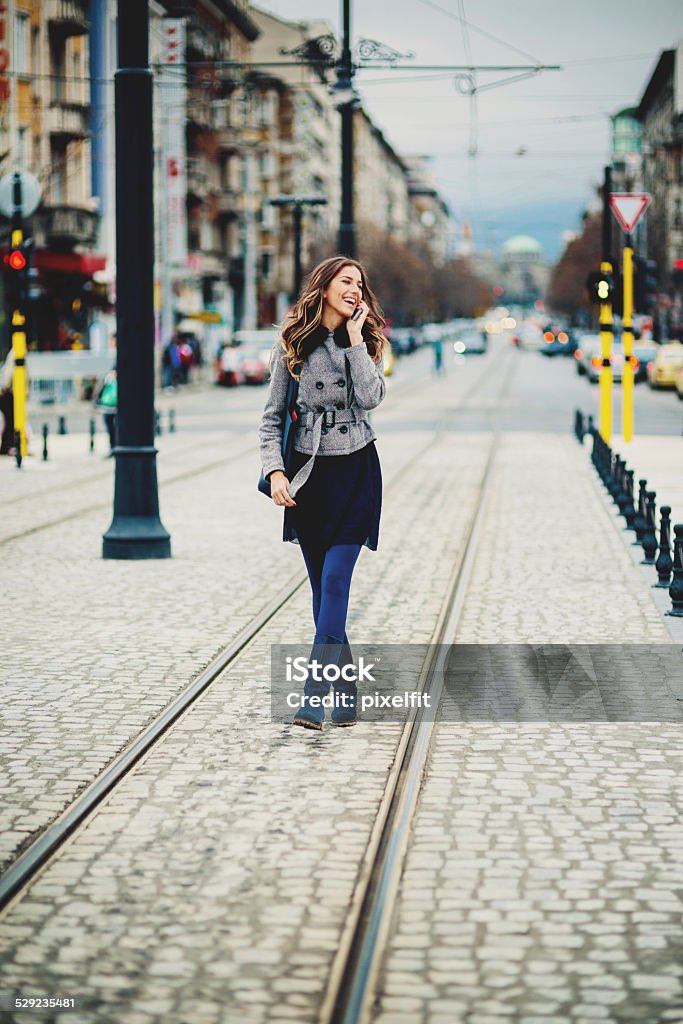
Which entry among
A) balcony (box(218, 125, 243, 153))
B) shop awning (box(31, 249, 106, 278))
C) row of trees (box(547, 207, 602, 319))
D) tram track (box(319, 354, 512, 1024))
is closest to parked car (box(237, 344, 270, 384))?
shop awning (box(31, 249, 106, 278))

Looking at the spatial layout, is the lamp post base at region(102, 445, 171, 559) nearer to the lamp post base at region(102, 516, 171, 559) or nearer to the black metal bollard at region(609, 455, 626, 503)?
the lamp post base at region(102, 516, 171, 559)

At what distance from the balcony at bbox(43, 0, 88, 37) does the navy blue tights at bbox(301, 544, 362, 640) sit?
142ft

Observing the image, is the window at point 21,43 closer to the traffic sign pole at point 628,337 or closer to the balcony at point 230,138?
the traffic sign pole at point 628,337

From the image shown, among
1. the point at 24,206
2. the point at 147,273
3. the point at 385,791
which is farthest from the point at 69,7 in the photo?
the point at 385,791

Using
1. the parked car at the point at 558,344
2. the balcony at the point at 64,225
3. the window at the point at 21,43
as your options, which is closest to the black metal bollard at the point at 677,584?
the window at the point at 21,43

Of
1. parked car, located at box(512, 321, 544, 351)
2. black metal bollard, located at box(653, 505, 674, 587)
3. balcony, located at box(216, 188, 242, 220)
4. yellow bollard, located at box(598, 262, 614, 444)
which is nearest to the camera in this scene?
black metal bollard, located at box(653, 505, 674, 587)

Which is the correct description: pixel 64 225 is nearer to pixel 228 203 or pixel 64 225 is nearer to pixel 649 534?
pixel 228 203

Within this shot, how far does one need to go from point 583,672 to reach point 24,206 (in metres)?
15.2

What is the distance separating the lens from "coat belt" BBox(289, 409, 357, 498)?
6.77 m

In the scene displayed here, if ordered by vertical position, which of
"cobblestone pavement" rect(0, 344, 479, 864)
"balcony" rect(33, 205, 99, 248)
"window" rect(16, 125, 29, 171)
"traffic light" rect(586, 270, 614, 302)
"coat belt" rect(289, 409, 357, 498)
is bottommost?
"cobblestone pavement" rect(0, 344, 479, 864)

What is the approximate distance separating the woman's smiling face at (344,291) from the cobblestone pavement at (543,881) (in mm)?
1822

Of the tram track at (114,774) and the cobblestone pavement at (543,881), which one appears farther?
the tram track at (114,774)

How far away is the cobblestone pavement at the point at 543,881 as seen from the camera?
13.4 feet

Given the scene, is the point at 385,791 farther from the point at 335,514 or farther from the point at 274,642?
the point at 274,642
